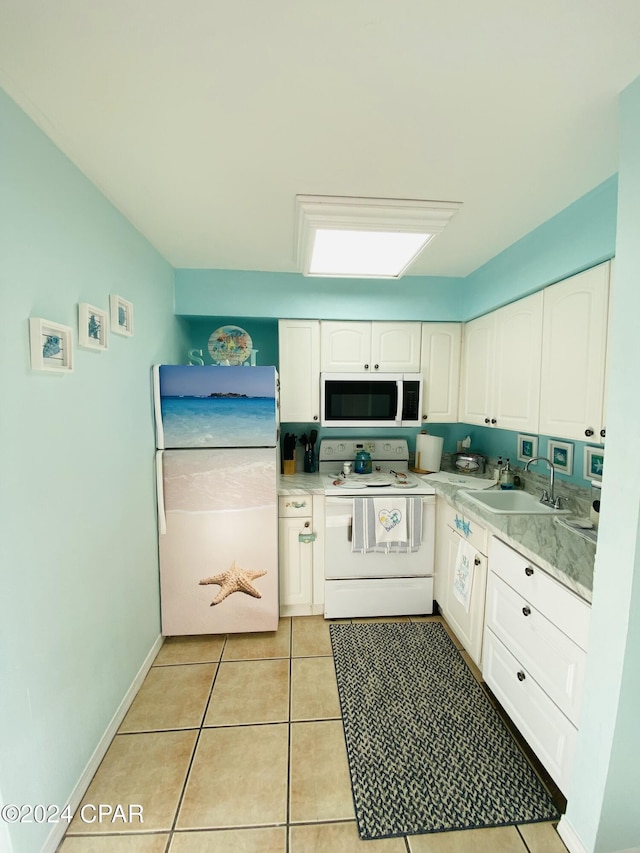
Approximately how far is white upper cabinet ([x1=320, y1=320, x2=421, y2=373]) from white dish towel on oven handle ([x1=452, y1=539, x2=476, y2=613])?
132cm

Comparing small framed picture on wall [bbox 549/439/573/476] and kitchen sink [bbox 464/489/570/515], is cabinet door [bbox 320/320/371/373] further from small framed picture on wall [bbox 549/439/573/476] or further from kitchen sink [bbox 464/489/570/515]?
small framed picture on wall [bbox 549/439/573/476]

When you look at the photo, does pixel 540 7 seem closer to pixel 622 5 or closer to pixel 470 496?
pixel 622 5

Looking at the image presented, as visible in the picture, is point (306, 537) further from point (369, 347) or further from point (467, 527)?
point (369, 347)

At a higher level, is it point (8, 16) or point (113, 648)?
point (8, 16)

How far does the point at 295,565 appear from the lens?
232 centimetres

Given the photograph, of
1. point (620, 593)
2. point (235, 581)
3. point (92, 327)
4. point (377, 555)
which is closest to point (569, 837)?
point (620, 593)

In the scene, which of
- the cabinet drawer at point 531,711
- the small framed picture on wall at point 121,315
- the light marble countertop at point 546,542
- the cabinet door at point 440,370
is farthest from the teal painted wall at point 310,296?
the cabinet drawer at point 531,711

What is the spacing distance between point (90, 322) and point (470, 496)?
2.20 metres

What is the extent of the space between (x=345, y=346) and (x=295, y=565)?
1.61m

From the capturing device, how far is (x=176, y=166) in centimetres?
133

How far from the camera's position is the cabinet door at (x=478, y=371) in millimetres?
2293

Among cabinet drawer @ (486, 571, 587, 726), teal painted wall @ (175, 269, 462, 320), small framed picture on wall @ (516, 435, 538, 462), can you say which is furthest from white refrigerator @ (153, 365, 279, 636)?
small framed picture on wall @ (516, 435, 538, 462)

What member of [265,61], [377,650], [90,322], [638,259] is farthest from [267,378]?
[377,650]

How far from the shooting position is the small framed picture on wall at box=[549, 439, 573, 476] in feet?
6.49
